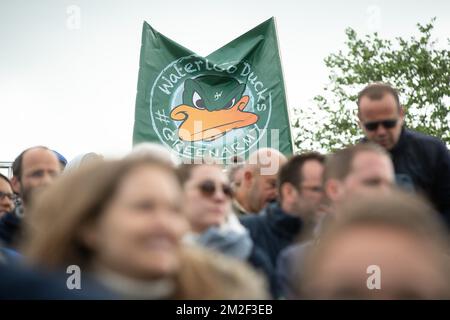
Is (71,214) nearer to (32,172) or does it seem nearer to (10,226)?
(10,226)

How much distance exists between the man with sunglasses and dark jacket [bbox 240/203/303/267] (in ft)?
2.04

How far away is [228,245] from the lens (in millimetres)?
2844

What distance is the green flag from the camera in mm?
8555

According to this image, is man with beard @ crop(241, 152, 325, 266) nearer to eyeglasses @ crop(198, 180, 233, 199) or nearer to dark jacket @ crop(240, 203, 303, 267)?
dark jacket @ crop(240, 203, 303, 267)

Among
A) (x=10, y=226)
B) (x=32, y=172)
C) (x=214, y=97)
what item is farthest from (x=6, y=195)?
(x=214, y=97)

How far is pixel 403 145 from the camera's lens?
3.72m

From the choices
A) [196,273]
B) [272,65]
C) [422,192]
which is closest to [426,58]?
[272,65]

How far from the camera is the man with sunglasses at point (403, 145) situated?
139 inches

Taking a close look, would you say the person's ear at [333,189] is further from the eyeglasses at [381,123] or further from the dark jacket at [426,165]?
the dark jacket at [426,165]

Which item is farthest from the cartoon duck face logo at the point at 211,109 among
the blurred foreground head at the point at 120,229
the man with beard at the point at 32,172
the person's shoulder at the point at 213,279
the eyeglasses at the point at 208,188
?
the blurred foreground head at the point at 120,229

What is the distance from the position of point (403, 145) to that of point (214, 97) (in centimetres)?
584

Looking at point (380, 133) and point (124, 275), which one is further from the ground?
point (380, 133)
